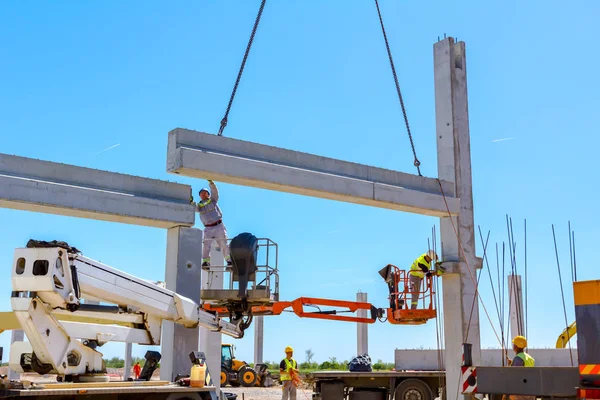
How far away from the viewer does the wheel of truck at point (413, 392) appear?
55.1ft

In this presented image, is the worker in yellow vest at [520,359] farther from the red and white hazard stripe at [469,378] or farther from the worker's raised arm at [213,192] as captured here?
the worker's raised arm at [213,192]

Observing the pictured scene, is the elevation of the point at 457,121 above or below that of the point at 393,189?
above

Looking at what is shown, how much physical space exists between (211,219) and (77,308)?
7.36 m

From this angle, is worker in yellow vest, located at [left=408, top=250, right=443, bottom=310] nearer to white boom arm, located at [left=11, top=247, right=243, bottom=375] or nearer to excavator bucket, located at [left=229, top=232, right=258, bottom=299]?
Answer: excavator bucket, located at [left=229, top=232, right=258, bottom=299]

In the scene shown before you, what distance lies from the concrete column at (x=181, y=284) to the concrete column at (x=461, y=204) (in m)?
5.86

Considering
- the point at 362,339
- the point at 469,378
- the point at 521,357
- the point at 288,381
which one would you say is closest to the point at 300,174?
the point at 288,381

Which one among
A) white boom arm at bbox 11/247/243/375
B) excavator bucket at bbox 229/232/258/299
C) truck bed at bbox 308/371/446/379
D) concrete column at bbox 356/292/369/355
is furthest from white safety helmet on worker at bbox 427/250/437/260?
concrete column at bbox 356/292/369/355

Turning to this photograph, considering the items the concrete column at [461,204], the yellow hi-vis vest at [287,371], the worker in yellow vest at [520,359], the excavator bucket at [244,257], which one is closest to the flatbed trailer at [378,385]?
the concrete column at [461,204]

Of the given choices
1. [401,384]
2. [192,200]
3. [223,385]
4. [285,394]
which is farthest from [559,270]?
[223,385]

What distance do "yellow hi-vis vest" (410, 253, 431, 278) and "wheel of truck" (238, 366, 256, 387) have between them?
12.6m

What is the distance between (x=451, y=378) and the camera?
621 inches

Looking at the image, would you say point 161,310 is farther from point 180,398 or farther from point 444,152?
point 444,152

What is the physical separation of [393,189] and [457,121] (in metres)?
2.74

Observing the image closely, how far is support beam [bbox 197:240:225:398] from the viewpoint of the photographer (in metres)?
16.8
